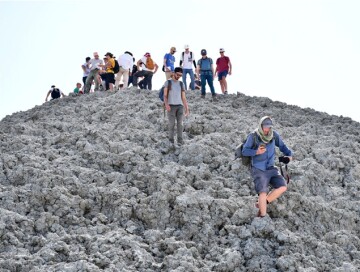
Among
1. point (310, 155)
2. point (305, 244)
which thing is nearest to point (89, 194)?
point (305, 244)

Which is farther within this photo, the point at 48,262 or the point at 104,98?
the point at 104,98

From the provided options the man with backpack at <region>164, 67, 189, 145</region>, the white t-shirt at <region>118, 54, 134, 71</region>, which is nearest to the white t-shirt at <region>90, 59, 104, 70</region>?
the white t-shirt at <region>118, 54, 134, 71</region>

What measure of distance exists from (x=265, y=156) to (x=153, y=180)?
7.64ft

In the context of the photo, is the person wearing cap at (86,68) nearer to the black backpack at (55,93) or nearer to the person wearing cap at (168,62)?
the black backpack at (55,93)

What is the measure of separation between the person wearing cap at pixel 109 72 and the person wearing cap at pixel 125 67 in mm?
209

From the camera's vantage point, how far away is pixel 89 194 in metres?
11.2

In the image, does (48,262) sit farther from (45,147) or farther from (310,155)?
(310,155)

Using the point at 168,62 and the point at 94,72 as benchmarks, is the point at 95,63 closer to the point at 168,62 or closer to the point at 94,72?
the point at 94,72

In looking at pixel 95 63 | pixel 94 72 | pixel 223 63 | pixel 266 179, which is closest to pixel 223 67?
pixel 223 63

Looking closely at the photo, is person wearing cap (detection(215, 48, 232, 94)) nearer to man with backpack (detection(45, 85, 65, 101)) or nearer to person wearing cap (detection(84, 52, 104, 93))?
person wearing cap (detection(84, 52, 104, 93))

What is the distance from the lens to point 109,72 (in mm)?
20953

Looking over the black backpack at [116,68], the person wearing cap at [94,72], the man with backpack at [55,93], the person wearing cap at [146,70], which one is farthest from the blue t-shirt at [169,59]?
the man with backpack at [55,93]

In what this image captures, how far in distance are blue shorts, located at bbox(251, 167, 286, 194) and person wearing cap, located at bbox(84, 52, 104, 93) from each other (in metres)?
11.1

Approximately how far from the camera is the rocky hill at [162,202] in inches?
375
